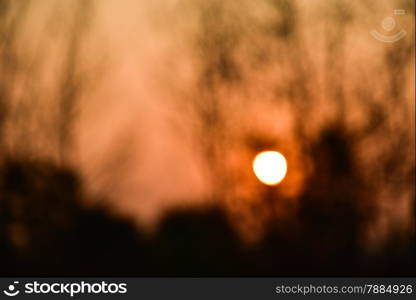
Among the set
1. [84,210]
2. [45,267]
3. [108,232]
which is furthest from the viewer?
[108,232]

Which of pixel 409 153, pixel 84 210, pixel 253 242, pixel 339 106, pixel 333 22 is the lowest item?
pixel 253 242

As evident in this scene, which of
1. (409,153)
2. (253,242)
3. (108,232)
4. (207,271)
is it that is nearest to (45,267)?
(207,271)

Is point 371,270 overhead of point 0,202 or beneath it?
beneath

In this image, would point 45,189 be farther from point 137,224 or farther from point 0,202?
point 137,224

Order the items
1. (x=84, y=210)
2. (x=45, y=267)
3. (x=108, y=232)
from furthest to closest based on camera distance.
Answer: (x=108, y=232), (x=84, y=210), (x=45, y=267)

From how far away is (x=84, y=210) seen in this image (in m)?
4.43

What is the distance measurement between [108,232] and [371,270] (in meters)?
3.06

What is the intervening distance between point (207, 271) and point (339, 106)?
55.9 inches

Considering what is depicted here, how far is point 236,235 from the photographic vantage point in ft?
14.2

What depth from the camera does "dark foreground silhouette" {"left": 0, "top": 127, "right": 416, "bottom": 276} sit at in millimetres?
3854

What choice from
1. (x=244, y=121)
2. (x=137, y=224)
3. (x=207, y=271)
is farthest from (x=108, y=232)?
(x=244, y=121)

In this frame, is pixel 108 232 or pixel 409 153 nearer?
pixel 409 153

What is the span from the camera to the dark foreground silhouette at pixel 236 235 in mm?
3854

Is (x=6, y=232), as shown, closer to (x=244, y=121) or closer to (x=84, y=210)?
(x=84, y=210)
